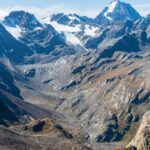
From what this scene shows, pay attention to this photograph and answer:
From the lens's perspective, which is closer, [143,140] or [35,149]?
[143,140]

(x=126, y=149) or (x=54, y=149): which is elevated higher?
(x=126, y=149)

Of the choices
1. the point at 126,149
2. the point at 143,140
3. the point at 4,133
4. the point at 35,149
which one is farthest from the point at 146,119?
the point at 4,133

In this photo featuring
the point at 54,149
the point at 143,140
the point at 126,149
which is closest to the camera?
the point at 126,149

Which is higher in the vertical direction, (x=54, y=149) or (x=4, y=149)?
(x=4, y=149)

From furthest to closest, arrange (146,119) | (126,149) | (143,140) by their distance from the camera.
Answer: (146,119)
(143,140)
(126,149)

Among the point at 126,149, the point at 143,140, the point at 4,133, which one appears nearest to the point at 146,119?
the point at 143,140

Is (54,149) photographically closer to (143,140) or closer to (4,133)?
(4,133)

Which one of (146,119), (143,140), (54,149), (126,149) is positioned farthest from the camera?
(54,149)

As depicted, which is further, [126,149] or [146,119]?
[146,119]

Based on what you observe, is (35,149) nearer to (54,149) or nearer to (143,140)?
(54,149)
